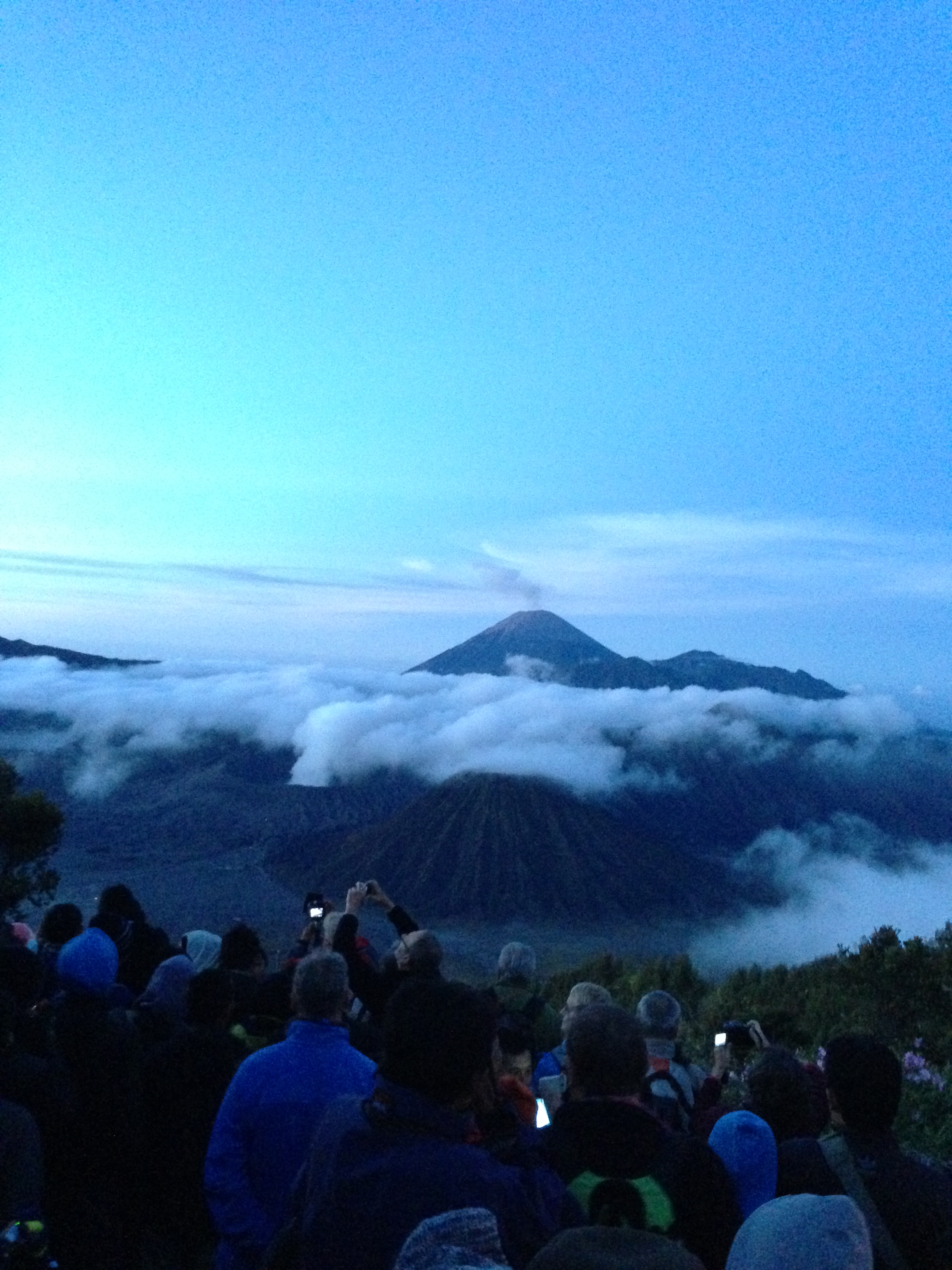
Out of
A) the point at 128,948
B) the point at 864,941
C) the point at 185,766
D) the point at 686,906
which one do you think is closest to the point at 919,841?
the point at 686,906

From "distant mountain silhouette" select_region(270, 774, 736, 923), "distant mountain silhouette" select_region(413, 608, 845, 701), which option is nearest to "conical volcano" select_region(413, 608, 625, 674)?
"distant mountain silhouette" select_region(413, 608, 845, 701)

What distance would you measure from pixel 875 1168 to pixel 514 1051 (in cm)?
112

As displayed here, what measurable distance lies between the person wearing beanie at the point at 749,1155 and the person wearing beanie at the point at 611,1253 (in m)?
1.64

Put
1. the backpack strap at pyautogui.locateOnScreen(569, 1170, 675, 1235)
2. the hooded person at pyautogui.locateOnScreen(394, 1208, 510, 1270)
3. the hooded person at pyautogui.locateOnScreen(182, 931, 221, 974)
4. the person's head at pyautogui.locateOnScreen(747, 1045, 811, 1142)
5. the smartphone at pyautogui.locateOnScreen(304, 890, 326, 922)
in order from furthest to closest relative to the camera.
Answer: the smartphone at pyautogui.locateOnScreen(304, 890, 326, 922) < the hooded person at pyautogui.locateOnScreen(182, 931, 221, 974) < the person's head at pyautogui.locateOnScreen(747, 1045, 811, 1142) < the backpack strap at pyautogui.locateOnScreen(569, 1170, 675, 1235) < the hooded person at pyautogui.locateOnScreen(394, 1208, 510, 1270)

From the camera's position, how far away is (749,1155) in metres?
3.07

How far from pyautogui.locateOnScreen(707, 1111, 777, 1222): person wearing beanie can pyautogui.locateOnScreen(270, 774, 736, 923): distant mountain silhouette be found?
204 ft

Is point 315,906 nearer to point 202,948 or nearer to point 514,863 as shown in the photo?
point 202,948

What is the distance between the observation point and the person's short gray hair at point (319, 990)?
3314 millimetres

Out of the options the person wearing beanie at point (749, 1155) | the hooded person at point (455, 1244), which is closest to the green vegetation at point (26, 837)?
the person wearing beanie at point (749, 1155)

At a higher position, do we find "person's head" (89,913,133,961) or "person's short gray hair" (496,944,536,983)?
"person's short gray hair" (496,944,536,983)

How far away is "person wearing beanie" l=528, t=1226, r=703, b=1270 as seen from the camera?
1.47 m

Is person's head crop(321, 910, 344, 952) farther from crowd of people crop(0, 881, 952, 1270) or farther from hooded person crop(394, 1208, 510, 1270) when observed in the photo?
hooded person crop(394, 1208, 510, 1270)

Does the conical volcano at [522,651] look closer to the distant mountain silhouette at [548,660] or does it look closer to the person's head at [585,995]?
the distant mountain silhouette at [548,660]

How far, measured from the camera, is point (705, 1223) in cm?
249
